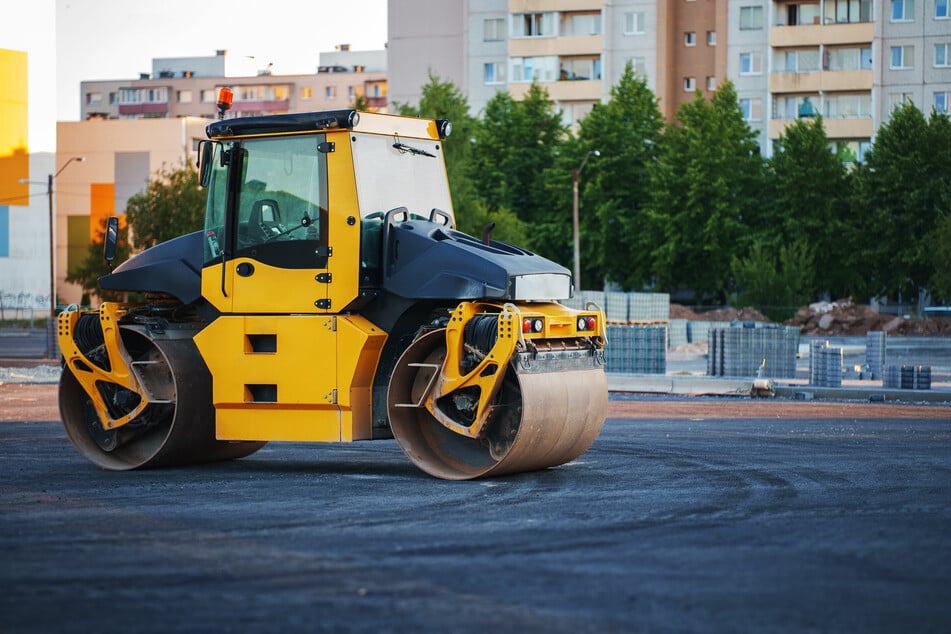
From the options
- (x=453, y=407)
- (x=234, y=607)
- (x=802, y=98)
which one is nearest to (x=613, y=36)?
(x=802, y=98)

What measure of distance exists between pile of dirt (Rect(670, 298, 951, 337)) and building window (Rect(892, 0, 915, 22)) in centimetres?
2489

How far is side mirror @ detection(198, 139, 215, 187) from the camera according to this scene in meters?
14.0

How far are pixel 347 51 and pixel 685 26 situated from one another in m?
64.5

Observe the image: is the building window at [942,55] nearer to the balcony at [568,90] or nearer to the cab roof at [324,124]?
the balcony at [568,90]

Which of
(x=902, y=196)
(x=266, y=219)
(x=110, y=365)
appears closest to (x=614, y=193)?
(x=902, y=196)

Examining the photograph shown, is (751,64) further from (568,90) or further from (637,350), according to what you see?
(637,350)

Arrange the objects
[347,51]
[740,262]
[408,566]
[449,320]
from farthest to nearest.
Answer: [347,51] → [740,262] → [449,320] → [408,566]

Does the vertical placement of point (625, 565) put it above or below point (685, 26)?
below

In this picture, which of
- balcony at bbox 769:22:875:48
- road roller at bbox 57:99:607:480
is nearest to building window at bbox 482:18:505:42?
balcony at bbox 769:22:875:48

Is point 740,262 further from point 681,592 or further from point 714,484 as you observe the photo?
point 681,592

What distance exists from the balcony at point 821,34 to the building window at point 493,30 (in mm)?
16623

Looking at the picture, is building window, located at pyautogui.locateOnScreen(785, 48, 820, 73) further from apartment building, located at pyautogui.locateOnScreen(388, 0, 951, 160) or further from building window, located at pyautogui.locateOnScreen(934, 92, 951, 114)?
building window, located at pyautogui.locateOnScreen(934, 92, 951, 114)

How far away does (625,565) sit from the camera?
8648mm

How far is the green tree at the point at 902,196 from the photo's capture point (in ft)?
233
